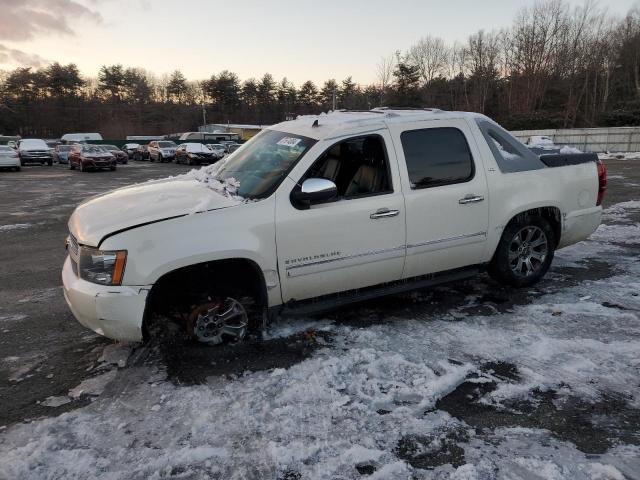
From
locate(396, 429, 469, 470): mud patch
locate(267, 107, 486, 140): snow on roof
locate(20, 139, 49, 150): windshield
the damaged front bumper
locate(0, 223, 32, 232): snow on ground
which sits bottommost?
locate(396, 429, 469, 470): mud patch

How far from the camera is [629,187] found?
13.4 meters

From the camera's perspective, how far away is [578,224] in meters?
5.15

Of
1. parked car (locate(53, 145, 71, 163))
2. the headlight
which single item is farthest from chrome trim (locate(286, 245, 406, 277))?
parked car (locate(53, 145, 71, 163))

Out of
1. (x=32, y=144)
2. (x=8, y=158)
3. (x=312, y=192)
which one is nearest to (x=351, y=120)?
(x=312, y=192)

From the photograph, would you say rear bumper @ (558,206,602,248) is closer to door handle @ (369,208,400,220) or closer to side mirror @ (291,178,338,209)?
door handle @ (369,208,400,220)

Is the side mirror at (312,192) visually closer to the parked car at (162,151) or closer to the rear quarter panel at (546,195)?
the rear quarter panel at (546,195)

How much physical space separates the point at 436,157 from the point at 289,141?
1364 mm

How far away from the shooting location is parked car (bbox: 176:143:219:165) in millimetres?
33531

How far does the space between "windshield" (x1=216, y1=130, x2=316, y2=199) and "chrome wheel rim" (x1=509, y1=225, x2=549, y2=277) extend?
8.11 feet

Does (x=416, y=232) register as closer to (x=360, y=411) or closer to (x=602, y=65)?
(x=360, y=411)

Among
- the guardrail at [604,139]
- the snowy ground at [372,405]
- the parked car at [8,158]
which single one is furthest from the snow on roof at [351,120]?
the guardrail at [604,139]

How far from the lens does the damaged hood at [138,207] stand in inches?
134

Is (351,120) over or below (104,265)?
over

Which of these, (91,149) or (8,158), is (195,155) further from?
(8,158)
